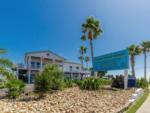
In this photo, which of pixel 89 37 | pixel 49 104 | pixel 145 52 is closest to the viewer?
pixel 49 104

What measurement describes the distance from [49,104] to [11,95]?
16.5 feet

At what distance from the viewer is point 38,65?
47938 millimetres

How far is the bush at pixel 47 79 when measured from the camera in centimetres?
1642

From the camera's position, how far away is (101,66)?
27.1m

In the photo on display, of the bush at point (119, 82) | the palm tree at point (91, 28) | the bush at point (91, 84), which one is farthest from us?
the palm tree at point (91, 28)

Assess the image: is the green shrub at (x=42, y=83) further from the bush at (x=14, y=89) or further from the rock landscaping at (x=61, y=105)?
the bush at (x=14, y=89)

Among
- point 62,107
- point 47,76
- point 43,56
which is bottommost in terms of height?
point 62,107

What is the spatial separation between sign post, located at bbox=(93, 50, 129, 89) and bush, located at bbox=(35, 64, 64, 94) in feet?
31.0

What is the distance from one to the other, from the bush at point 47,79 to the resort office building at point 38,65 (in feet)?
81.8

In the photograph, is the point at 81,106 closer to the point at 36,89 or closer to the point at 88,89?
the point at 36,89

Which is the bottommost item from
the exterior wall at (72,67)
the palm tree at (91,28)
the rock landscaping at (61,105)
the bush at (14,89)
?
the rock landscaping at (61,105)

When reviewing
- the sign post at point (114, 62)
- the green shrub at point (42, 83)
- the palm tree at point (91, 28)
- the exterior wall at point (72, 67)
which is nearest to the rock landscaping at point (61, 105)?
the green shrub at point (42, 83)

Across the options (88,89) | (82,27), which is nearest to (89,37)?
(82,27)

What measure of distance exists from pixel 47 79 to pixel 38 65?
3209 centimetres
